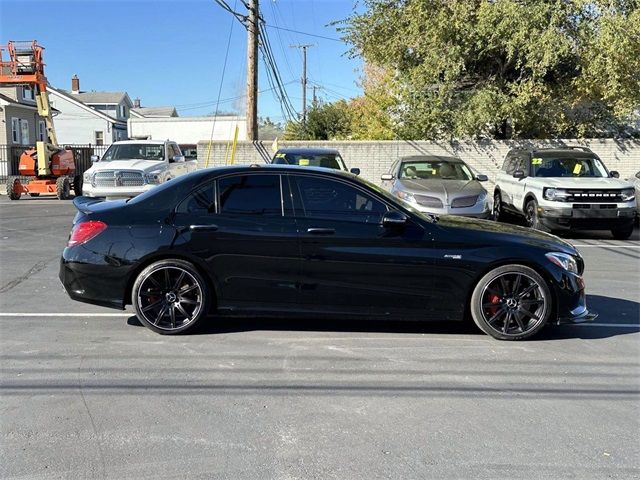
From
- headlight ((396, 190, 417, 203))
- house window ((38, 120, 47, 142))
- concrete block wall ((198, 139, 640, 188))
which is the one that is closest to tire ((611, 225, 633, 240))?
headlight ((396, 190, 417, 203))

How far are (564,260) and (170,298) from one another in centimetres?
374

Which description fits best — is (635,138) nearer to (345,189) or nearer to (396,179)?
(396,179)

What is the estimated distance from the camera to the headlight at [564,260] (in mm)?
5605

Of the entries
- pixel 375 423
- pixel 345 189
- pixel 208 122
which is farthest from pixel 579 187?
pixel 208 122

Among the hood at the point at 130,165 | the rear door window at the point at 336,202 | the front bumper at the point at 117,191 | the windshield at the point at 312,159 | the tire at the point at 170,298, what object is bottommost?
the tire at the point at 170,298

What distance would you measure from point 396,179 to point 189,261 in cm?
769

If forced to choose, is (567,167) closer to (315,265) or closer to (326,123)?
(315,265)

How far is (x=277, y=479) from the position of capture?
320cm

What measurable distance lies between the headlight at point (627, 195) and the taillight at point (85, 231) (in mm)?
10199

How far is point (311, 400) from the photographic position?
420cm

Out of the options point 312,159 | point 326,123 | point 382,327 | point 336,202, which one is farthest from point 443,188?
point 326,123

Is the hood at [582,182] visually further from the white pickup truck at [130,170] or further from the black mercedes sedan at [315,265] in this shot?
the white pickup truck at [130,170]

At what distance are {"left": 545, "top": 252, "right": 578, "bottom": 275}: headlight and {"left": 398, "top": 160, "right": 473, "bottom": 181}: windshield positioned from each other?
7226 mm

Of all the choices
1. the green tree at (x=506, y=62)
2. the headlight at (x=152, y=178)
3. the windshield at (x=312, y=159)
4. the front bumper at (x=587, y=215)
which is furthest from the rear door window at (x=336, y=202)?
the green tree at (x=506, y=62)
